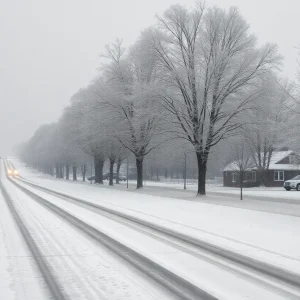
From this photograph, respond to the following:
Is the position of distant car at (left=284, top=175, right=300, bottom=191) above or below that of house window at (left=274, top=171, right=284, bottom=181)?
below

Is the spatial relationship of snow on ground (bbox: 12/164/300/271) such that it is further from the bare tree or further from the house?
the house

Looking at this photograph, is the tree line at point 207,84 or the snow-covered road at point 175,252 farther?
the tree line at point 207,84

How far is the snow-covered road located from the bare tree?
518 inches

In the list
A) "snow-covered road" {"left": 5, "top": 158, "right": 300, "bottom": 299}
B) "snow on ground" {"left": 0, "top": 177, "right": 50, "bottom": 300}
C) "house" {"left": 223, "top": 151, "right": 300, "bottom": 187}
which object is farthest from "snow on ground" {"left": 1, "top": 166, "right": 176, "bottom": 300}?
"house" {"left": 223, "top": 151, "right": 300, "bottom": 187}

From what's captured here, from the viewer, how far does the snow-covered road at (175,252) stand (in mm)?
7785

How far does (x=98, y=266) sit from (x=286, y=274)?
3512 millimetres

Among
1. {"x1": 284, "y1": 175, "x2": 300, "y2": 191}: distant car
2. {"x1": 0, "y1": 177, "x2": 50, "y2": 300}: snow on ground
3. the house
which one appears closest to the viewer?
{"x1": 0, "y1": 177, "x2": 50, "y2": 300}: snow on ground

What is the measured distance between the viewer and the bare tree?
32.6 meters

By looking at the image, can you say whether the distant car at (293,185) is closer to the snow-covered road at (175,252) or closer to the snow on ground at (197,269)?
the snow-covered road at (175,252)

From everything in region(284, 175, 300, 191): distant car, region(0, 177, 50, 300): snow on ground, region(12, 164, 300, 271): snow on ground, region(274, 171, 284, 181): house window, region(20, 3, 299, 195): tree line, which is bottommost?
region(0, 177, 50, 300): snow on ground

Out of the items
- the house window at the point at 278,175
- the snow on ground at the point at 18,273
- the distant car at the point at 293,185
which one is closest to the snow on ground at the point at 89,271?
the snow on ground at the point at 18,273

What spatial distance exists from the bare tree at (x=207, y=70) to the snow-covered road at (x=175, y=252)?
13.2m

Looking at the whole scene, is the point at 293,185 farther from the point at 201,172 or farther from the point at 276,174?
the point at 201,172

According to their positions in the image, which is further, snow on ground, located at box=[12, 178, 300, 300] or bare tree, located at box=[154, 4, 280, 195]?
bare tree, located at box=[154, 4, 280, 195]
